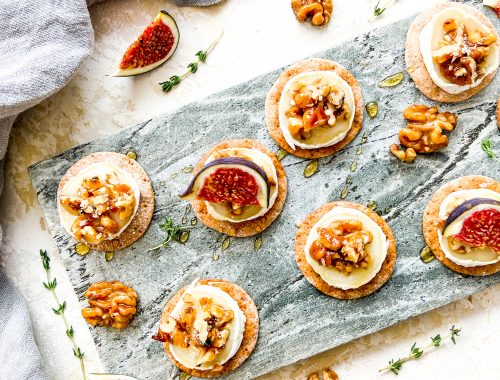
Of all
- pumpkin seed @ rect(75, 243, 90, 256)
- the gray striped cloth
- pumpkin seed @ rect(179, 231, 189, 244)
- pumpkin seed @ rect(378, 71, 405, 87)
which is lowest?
pumpkin seed @ rect(179, 231, 189, 244)

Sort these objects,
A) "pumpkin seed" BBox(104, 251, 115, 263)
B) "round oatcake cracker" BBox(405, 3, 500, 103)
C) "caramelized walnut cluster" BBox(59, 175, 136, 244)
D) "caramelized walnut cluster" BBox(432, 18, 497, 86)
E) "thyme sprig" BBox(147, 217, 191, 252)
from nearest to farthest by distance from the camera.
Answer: "caramelized walnut cluster" BBox(432, 18, 497, 86) → "caramelized walnut cluster" BBox(59, 175, 136, 244) → "round oatcake cracker" BBox(405, 3, 500, 103) → "thyme sprig" BBox(147, 217, 191, 252) → "pumpkin seed" BBox(104, 251, 115, 263)

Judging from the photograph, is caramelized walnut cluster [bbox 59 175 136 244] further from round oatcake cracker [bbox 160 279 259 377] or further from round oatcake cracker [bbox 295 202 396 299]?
round oatcake cracker [bbox 295 202 396 299]

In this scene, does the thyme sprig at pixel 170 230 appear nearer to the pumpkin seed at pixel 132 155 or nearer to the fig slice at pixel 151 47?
the pumpkin seed at pixel 132 155

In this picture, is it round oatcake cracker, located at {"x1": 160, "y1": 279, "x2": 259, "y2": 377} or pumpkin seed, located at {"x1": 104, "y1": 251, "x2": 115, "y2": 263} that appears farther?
pumpkin seed, located at {"x1": 104, "y1": 251, "x2": 115, "y2": 263}

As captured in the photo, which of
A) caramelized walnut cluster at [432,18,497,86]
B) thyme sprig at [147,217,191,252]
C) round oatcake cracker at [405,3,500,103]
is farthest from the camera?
thyme sprig at [147,217,191,252]

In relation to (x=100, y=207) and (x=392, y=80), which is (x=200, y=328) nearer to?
(x=100, y=207)

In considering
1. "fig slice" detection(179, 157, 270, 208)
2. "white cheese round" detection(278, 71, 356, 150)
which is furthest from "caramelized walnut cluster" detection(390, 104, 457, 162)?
"fig slice" detection(179, 157, 270, 208)

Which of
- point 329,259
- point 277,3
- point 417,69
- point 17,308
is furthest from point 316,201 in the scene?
Result: point 17,308

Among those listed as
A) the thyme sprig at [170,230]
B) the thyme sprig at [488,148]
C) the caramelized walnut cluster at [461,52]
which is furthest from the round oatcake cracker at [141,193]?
the thyme sprig at [488,148]
